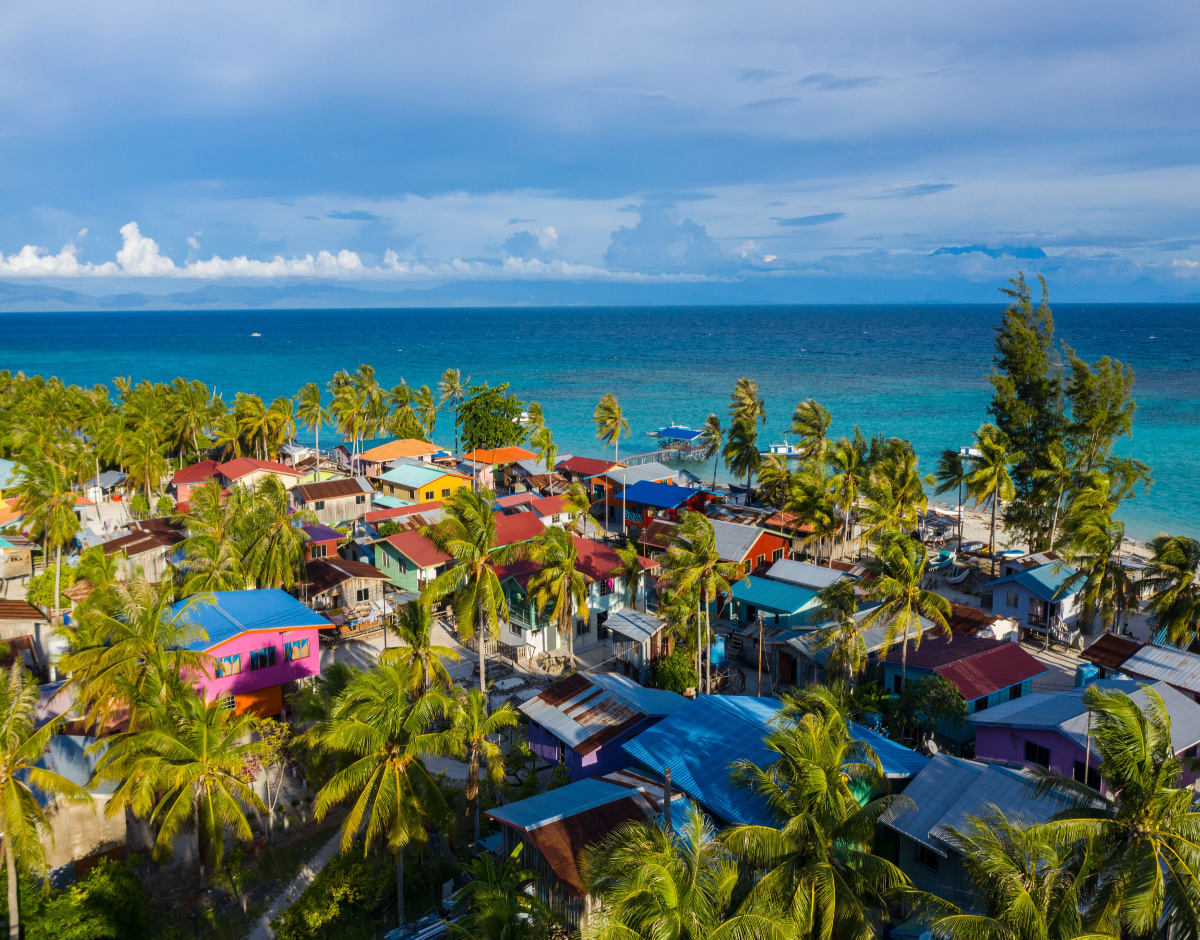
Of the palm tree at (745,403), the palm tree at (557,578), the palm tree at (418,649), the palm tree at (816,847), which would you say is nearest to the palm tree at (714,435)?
the palm tree at (745,403)

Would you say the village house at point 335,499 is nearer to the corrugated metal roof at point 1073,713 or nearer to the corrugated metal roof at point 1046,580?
the corrugated metal roof at point 1046,580

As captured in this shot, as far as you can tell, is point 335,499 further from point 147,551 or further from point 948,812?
point 948,812

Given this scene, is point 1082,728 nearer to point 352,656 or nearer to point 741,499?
point 352,656

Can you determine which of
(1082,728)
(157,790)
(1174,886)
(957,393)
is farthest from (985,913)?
(957,393)

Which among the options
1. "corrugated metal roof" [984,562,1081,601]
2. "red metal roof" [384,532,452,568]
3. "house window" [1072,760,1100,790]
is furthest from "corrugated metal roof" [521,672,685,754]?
"corrugated metal roof" [984,562,1081,601]

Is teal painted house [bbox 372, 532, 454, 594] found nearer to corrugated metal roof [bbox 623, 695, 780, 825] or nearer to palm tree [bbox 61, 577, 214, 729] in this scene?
palm tree [bbox 61, 577, 214, 729]

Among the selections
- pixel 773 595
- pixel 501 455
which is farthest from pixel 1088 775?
pixel 501 455
